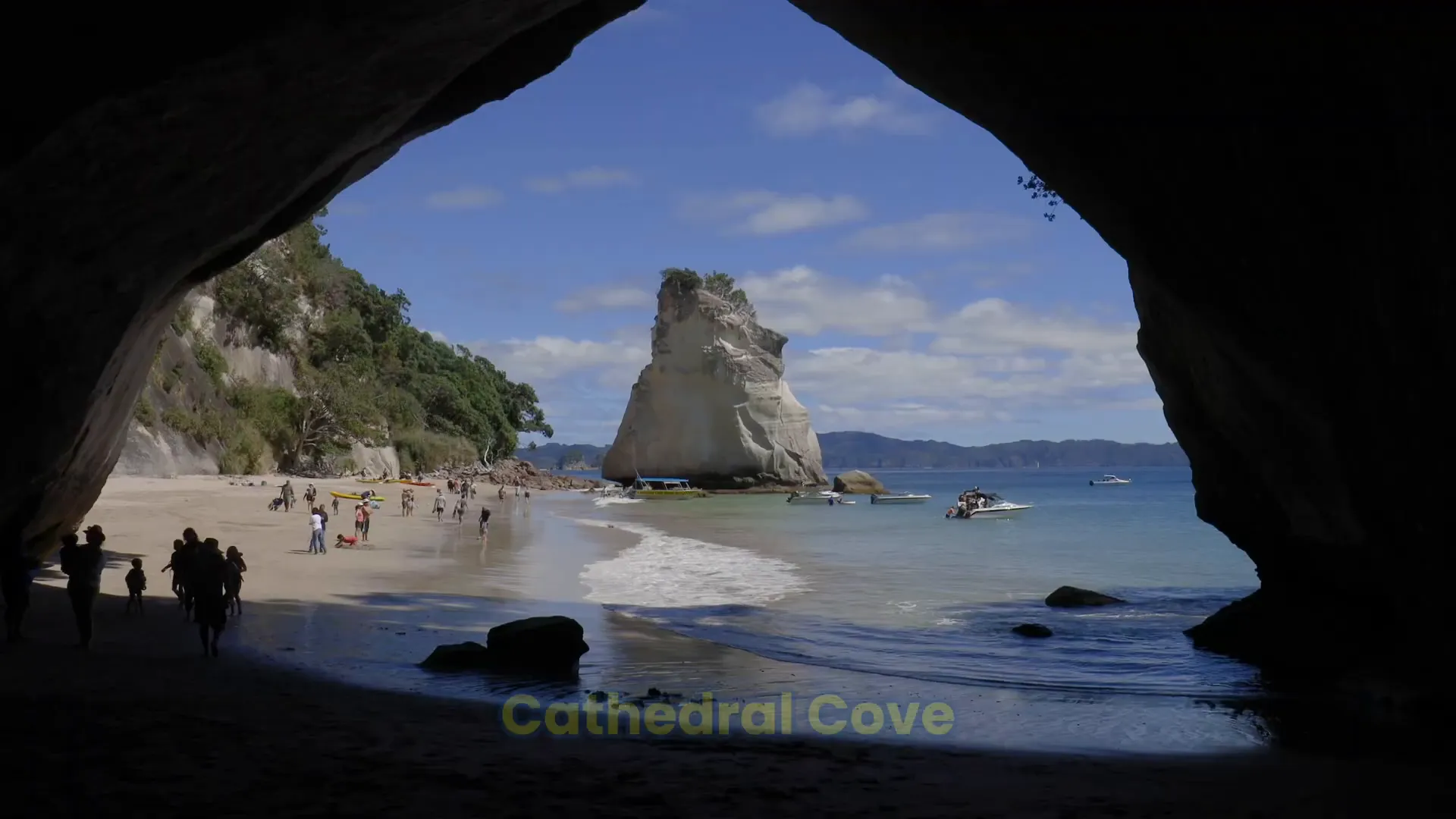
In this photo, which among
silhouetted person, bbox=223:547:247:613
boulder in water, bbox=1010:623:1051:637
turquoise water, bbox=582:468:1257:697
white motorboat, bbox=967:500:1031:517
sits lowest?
turquoise water, bbox=582:468:1257:697

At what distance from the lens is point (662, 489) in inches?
2955

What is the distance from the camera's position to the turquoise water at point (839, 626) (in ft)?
31.4

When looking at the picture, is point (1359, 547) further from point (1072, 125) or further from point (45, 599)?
point (45, 599)

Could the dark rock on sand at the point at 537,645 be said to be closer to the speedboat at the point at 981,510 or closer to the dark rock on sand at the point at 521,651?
the dark rock on sand at the point at 521,651

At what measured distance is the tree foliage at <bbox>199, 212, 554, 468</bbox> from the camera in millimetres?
52344

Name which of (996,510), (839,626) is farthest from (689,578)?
(996,510)

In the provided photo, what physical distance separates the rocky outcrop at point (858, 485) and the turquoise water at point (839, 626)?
4728cm

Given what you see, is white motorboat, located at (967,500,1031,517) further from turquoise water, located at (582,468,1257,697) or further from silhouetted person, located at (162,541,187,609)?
silhouetted person, located at (162,541,187,609)

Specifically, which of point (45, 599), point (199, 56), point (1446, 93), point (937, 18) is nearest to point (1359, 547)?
point (1446, 93)

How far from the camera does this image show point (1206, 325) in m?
8.88

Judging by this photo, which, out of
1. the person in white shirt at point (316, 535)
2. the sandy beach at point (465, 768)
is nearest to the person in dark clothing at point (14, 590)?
the sandy beach at point (465, 768)

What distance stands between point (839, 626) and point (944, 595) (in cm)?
526

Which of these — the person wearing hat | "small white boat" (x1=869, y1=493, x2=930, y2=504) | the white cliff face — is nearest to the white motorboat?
"small white boat" (x1=869, y1=493, x2=930, y2=504)

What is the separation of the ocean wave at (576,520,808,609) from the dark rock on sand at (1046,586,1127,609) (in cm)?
477
